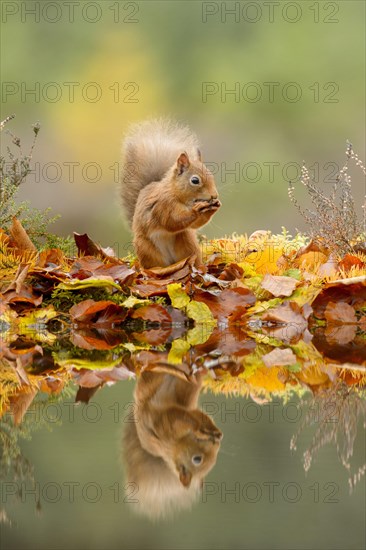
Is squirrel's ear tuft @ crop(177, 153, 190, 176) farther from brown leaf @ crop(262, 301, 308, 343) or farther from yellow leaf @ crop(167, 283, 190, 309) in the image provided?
brown leaf @ crop(262, 301, 308, 343)

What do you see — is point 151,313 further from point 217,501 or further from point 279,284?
point 217,501

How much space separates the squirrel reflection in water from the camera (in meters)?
1.65

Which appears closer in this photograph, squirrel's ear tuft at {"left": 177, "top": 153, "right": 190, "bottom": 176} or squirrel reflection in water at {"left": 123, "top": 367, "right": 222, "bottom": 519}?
squirrel reflection in water at {"left": 123, "top": 367, "right": 222, "bottom": 519}

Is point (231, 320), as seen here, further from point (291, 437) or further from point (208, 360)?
point (291, 437)

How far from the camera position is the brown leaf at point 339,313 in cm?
374

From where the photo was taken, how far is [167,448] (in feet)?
6.21

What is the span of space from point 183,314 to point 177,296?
0.08 metres

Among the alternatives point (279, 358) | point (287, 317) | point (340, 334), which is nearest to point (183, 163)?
point (287, 317)

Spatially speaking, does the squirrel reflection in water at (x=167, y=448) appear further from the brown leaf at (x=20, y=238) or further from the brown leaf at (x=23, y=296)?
the brown leaf at (x=20, y=238)

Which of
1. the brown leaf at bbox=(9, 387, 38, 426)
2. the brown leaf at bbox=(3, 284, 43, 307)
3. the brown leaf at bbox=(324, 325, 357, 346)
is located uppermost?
the brown leaf at bbox=(9, 387, 38, 426)

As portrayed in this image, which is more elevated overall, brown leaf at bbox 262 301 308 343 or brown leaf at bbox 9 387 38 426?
brown leaf at bbox 9 387 38 426

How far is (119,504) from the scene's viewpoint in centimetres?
159

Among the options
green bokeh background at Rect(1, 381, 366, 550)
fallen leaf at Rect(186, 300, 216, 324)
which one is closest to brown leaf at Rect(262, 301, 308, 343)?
fallen leaf at Rect(186, 300, 216, 324)

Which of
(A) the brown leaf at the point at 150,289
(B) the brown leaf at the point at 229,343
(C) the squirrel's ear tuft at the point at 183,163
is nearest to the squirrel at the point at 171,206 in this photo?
(C) the squirrel's ear tuft at the point at 183,163
